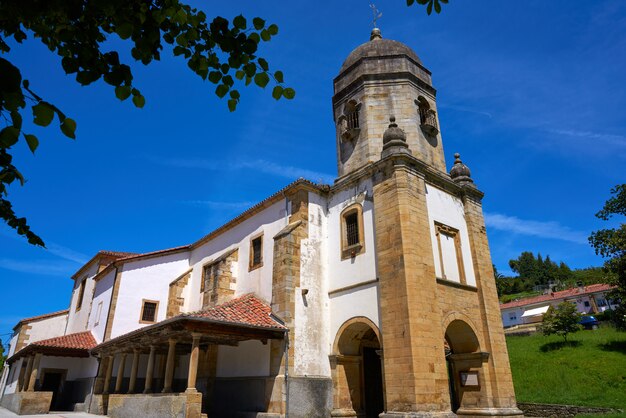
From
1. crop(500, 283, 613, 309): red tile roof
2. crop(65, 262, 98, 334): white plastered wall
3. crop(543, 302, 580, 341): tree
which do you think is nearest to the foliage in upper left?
crop(65, 262, 98, 334): white plastered wall

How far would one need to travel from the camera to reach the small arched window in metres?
13.8

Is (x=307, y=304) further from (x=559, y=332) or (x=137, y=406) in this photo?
(x=559, y=332)

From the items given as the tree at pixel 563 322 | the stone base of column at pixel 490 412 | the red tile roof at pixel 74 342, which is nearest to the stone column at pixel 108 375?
the red tile roof at pixel 74 342

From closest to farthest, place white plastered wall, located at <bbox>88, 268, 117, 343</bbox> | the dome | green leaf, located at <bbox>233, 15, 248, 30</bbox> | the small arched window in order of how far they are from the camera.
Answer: green leaf, located at <bbox>233, 15, 248, 30</bbox> < the small arched window < the dome < white plastered wall, located at <bbox>88, 268, 117, 343</bbox>

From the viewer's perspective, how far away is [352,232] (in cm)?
1439

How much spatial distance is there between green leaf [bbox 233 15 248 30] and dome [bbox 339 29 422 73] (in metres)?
14.3

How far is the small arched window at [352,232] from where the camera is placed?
45.2ft

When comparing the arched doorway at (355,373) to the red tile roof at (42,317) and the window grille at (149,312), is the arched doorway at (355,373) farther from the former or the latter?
the red tile roof at (42,317)

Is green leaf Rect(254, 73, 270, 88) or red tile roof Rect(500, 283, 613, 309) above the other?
red tile roof Rect(500, 283, 613, 309)

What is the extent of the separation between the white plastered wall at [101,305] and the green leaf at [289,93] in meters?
19.7

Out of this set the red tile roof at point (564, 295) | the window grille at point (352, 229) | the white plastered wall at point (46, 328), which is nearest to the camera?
the window grille at point (352, 229)

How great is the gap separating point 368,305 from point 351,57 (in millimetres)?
10335

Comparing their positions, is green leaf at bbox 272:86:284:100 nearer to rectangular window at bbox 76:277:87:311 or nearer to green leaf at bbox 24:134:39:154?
green leaf at bbox 24:134:39:154

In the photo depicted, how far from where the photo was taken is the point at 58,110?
2041mm
